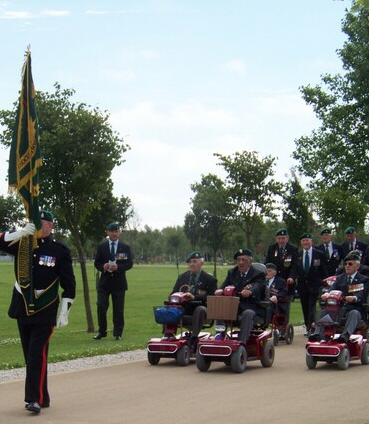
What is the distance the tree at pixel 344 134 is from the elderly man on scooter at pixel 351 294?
20102mm

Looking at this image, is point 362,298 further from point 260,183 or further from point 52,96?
point 260,183

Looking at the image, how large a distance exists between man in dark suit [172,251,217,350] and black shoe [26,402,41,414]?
4796 mm

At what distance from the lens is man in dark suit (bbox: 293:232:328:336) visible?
1758cm

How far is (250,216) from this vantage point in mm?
41438

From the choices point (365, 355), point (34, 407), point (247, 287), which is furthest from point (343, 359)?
point (34, 407)

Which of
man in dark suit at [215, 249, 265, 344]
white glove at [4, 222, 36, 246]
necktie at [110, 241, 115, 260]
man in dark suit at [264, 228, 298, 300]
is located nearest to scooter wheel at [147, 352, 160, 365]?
man in dark suit at [215, 249, 265, 344]

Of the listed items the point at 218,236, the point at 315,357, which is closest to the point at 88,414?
the point at 315,357

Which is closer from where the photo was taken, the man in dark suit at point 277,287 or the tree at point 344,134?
the man in dark suit at point 277,287

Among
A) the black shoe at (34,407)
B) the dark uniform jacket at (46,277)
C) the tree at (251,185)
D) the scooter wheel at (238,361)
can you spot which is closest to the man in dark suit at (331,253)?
the scooter wheel at (238,361)

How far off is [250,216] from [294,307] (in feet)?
39.9

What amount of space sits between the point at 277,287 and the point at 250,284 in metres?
3.56

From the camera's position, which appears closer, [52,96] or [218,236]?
[52,96]

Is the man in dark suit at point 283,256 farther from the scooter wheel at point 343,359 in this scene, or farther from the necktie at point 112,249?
the scooter wheel at point 343,359

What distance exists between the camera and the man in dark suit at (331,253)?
18.2m
